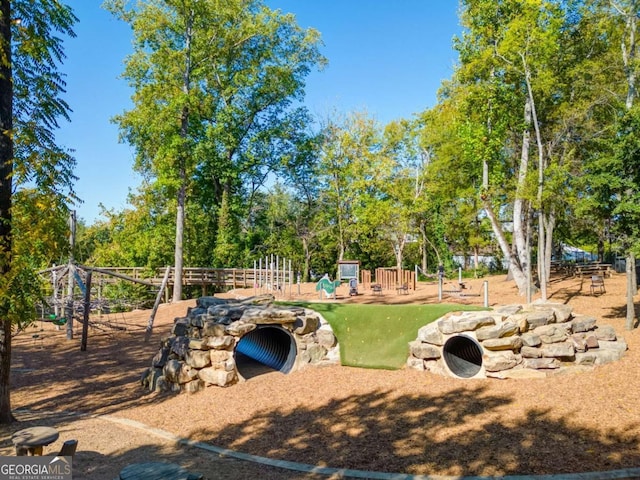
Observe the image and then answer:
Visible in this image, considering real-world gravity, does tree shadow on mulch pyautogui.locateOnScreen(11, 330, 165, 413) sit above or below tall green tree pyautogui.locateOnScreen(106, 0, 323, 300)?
below

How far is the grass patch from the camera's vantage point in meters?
11.4

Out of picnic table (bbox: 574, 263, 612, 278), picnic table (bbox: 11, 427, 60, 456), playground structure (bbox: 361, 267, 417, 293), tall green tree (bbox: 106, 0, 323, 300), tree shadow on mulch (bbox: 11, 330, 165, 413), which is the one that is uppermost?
tall green tree (bbox: 106, 0, 323, 300)

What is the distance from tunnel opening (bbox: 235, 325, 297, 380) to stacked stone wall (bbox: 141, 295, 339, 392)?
0.30m

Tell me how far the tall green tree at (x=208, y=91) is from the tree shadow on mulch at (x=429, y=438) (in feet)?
63.1

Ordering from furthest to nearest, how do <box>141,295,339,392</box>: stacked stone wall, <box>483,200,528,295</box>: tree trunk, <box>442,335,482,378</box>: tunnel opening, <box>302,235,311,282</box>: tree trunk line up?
<box>302,235,311,282</box>: tree trunk < <box>483,200,528,295</box>: tree trunk < <box>141,295,339,392</box>: stacked stone wall < <box>442,335,482,378</box>: tunnel opening

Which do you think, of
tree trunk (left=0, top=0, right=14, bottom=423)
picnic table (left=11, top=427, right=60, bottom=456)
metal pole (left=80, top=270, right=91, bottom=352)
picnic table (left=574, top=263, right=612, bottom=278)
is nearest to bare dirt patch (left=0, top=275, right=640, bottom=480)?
picnic table (left=11, top=427, right=60, bottom=456)

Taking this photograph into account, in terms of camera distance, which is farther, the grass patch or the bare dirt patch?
the grass patch

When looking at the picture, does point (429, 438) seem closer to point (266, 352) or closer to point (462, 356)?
point (462, 356)

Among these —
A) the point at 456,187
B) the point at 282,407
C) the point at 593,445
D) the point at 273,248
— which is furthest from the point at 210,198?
the point at 593,445

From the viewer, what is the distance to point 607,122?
67.1 feet

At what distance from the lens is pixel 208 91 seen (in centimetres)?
3322

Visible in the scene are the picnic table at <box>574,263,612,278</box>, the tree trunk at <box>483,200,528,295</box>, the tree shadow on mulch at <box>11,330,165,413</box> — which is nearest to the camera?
the tree shadow on mulch at <box>11,330,165,413</box>
